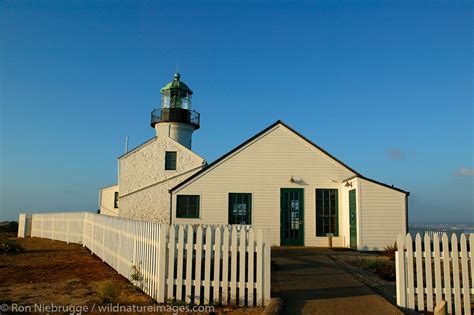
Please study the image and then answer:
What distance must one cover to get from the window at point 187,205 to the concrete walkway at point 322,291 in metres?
6.70

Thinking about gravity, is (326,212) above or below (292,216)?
above

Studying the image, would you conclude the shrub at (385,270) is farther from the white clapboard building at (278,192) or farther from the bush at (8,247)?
the bush at (8,247)

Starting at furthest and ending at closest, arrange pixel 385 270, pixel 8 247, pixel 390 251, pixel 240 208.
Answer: pixel 240 208 → pixel 8 247 → pixel 390 251 → pixel 385 270

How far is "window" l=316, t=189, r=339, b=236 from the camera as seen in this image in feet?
53.7

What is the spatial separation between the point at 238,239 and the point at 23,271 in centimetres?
621

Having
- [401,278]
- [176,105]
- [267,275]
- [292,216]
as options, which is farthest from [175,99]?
[401,278]

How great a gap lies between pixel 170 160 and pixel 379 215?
511 inches

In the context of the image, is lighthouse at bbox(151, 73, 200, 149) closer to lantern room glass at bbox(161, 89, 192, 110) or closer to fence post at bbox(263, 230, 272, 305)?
lantern room glass at bbox(161, 89, 192, 110)

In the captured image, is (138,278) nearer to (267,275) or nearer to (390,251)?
(267,275)

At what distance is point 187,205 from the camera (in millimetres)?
16812

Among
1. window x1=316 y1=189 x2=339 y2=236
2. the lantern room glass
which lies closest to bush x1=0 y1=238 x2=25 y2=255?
window x1=316 y1=189 x2=339 y2=236

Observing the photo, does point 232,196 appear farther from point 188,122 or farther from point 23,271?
point 188,122

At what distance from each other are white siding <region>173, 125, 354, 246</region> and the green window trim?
7.0 inches

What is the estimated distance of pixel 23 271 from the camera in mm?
9727
